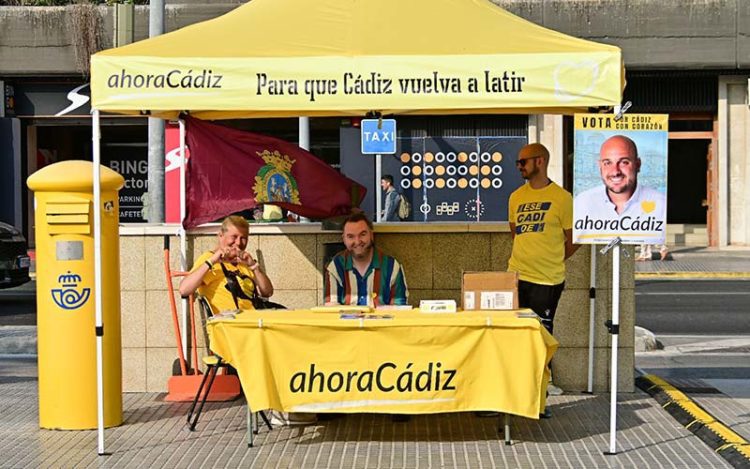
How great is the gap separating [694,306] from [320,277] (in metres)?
9.34

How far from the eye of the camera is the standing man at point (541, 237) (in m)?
8.54

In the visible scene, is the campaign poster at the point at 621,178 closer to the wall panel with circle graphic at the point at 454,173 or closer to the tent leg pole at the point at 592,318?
the tent leg pole at the point at 592,318

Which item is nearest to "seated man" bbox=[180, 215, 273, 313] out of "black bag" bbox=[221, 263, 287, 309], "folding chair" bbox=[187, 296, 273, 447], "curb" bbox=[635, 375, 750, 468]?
"black bag" bbox=[221, 263, 287, 309]

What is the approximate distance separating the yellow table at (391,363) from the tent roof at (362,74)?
56.8 inches

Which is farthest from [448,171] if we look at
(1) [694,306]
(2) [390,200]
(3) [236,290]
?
(3) [236,290]

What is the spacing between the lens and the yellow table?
24.3 feet

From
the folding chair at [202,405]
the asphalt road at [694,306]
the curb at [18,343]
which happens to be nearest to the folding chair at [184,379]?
the folding chair at [202,405]

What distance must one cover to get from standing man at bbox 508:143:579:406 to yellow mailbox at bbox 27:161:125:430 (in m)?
3.11

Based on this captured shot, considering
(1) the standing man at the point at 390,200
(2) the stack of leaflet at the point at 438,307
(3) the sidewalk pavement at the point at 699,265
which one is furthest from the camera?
(3) the sidewalk pavement at the point at 699,265

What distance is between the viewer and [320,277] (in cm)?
948

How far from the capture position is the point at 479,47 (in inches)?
295

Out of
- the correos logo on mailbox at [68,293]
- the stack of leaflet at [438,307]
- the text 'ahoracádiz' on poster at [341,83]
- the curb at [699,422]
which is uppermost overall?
the text 'ahoracádiz' on poster at [341,83]

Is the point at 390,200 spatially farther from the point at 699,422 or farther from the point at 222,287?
the point at 699,422

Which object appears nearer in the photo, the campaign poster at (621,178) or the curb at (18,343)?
the campaign poster at (621,178)
